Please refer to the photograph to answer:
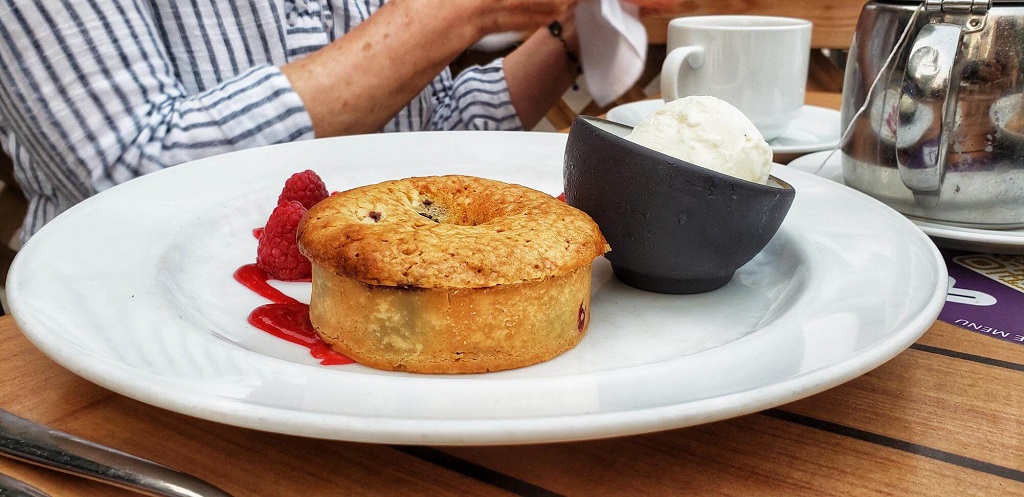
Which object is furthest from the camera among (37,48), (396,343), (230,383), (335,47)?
(335,47)

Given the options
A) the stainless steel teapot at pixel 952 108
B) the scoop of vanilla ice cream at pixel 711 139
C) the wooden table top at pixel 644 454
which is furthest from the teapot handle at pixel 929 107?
the wooden table top at pixel 644 454

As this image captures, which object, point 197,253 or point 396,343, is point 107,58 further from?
point 396,343

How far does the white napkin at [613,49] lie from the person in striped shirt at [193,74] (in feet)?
0.27

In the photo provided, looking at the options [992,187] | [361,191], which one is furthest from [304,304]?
[992,187]

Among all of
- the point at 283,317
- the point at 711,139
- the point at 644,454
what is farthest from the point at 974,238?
the point at 283,317

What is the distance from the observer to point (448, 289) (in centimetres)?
50

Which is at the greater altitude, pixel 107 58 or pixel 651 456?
pixel 107 58

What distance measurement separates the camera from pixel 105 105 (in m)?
0.96

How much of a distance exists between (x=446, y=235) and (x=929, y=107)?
462 millimetres

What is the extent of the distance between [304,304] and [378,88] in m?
0.51

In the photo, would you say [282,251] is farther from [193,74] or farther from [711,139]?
[193,74]

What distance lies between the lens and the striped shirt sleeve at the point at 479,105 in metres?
1.47

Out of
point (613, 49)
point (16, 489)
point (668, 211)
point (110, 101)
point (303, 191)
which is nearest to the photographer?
point (16, 489)

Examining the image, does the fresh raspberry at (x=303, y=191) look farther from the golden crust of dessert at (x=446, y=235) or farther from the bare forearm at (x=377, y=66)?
the bare forearm at (x=377, y=66)
